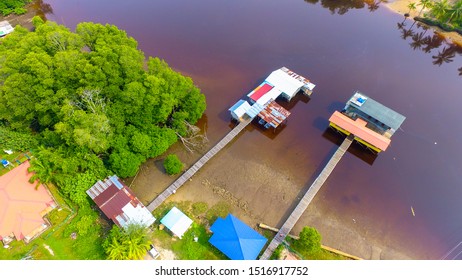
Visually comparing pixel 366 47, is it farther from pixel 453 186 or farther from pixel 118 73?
pixel 118 73

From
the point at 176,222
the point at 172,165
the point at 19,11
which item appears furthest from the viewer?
the point at 19,11

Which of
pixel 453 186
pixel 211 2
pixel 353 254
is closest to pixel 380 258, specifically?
pixel 353 254

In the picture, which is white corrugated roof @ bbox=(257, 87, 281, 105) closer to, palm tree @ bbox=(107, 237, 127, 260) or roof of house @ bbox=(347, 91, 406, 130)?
roof of house @ bbox=(347, 91, 406, 130)

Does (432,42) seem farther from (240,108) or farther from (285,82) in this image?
(240,108)

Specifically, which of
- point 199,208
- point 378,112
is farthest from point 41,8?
point 378,112

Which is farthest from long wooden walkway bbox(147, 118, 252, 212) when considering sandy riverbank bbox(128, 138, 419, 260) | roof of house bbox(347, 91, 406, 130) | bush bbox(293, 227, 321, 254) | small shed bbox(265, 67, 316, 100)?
roof of house bbox(347, 91, 406, 130)
